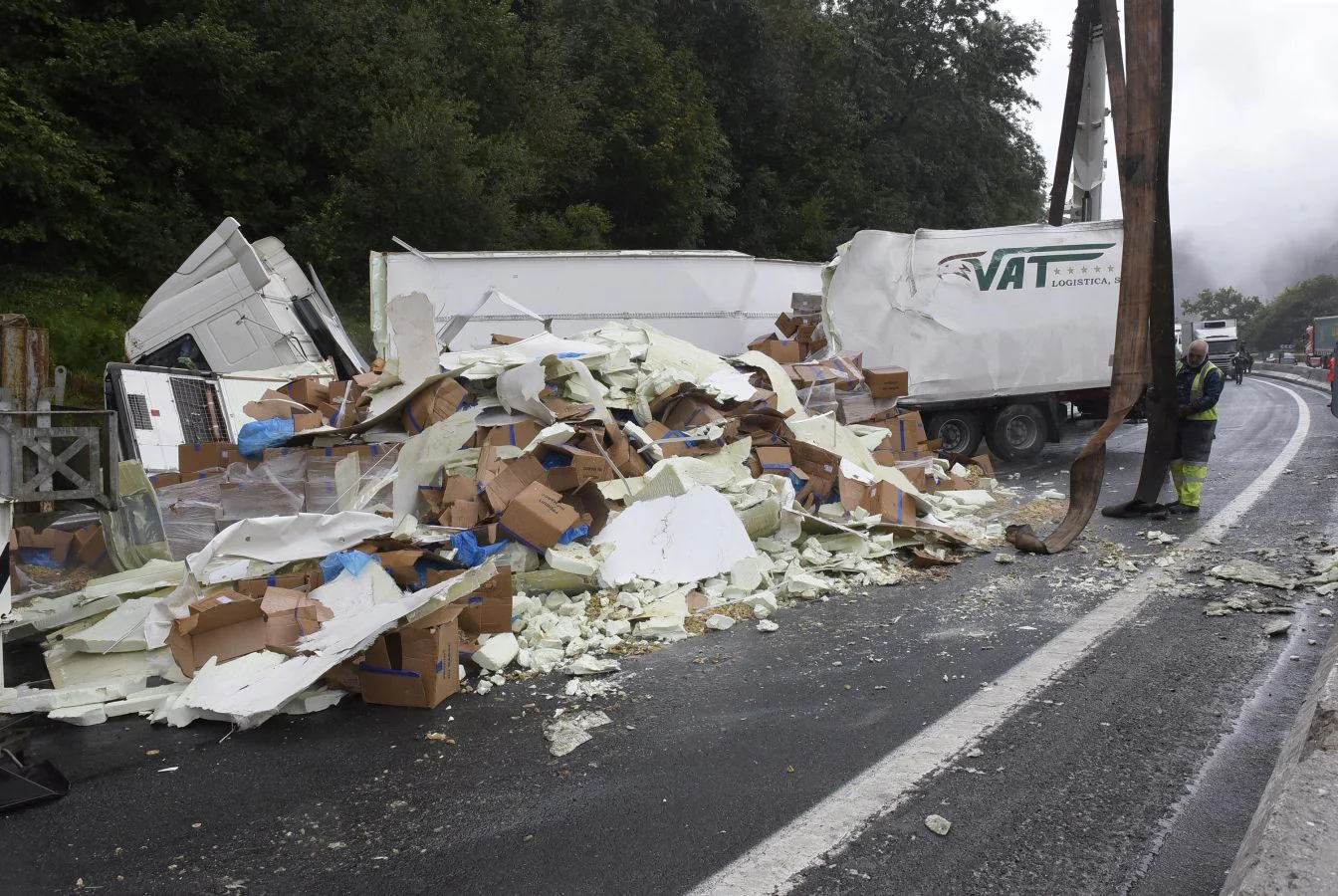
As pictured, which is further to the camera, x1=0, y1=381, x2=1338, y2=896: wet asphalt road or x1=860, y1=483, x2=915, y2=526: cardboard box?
x1=860, y1=483, x2=915, y2=526: cardboard box

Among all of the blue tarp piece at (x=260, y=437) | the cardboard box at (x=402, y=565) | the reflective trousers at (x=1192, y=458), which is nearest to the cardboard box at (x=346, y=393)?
the blue tarp piece at (x=260, y=437)

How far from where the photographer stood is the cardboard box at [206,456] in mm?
7508

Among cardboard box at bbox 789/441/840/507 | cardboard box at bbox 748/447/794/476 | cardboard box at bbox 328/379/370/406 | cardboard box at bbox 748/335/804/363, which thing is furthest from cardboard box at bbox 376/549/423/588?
cardboard box at bbox 748/335/804/363

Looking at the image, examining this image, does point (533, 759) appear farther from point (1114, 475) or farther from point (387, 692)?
point (1114, 475)

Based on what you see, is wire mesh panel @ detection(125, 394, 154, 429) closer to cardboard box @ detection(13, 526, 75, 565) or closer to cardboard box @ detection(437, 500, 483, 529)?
cardboard box @ detection(13, 526, 75, 565)

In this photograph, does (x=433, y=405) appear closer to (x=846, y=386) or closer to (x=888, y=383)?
(x=846, y=386)

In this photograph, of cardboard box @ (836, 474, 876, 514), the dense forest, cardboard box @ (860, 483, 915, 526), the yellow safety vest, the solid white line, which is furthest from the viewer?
the dense forest

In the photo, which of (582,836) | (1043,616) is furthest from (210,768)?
(1043,616)

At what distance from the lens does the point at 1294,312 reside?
95.9 metres

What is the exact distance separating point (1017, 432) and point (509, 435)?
8057mm

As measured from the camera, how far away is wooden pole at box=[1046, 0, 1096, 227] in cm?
834

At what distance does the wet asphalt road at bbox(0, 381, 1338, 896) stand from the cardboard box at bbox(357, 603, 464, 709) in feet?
0.34

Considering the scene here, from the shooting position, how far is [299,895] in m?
2.78

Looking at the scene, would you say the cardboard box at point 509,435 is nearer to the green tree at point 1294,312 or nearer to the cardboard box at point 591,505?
the cardboard box at point 591,505
